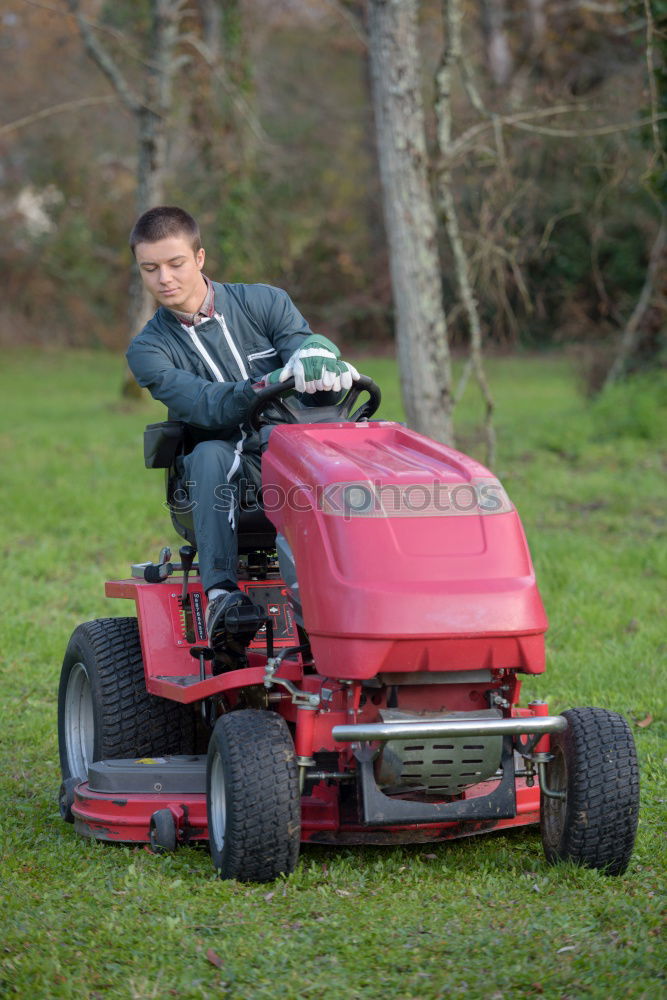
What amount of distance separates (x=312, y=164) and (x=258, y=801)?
26813 millimetres

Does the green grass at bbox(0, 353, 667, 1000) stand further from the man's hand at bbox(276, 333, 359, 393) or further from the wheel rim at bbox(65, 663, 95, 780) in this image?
the man's hand at bbox(276, 333, 359, 393)

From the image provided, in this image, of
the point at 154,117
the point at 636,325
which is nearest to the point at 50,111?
the point at 154,117

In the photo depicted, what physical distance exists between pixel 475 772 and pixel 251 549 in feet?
4.48

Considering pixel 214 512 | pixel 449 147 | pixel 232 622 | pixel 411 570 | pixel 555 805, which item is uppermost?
pixel 449 147

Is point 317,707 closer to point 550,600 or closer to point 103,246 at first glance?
point 550,600

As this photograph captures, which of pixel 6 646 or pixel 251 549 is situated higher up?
pixel 251 549

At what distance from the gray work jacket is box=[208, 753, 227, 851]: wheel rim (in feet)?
3.77

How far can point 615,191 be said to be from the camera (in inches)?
427

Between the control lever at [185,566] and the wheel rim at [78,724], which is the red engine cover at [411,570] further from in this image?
the wheel rim at [78,724]

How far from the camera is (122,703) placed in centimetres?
452

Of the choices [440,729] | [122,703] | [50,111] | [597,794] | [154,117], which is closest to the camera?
[440,729]

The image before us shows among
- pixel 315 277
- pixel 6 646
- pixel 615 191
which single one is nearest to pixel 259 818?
pixel 6 646

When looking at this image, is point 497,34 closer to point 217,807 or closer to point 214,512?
point 214,512

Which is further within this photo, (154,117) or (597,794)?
(154,117)
